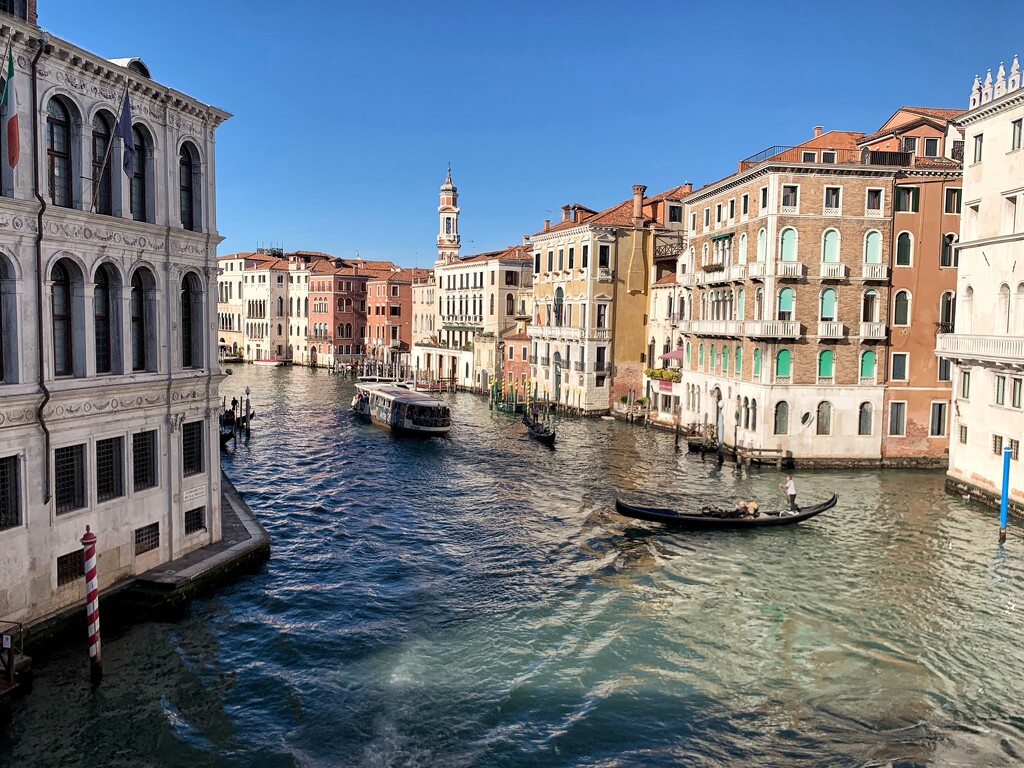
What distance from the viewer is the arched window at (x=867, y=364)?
97.5ft

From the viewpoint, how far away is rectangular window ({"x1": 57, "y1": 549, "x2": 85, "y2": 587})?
12.8 m

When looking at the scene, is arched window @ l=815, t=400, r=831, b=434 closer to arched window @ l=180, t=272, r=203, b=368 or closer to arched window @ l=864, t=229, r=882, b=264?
arched window @ l=864, t=229, r=882, b=264

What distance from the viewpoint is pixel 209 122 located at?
16.1 metres

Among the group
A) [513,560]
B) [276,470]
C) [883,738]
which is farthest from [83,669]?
[276,470]

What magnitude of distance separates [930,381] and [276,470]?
2403 centimetres

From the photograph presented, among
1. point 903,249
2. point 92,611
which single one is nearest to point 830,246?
point 903,249

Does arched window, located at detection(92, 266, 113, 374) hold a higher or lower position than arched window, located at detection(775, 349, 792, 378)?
higher

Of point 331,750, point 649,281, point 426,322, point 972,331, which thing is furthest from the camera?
point 426,322

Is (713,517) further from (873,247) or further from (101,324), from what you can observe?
(101,324)

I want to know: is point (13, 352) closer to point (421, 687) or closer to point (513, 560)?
point (421, 687)

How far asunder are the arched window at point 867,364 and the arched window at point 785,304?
303cm

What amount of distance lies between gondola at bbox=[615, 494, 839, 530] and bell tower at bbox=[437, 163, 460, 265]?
56204mm

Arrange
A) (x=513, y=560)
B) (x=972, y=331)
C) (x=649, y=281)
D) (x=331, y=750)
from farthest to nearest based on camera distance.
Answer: (x=649, y=281), (x=972, y=331), (x=513, y=560), (x=331, y=750)

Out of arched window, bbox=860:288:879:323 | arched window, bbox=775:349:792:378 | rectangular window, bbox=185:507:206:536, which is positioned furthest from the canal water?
arched window, bbox=860:288:879:323
